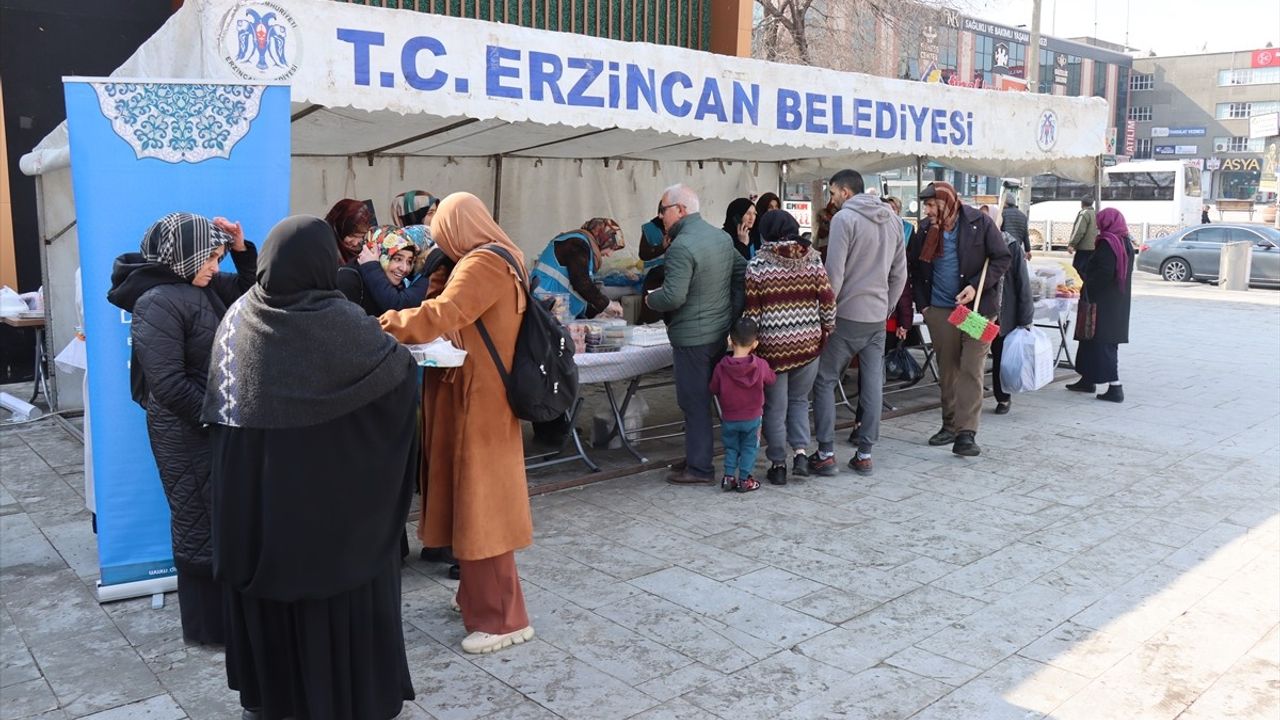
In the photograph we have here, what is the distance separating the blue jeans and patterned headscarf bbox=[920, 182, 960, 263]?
1803 mm

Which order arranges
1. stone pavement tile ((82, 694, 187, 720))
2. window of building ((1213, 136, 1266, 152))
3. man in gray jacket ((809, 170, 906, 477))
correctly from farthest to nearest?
1. window of building ((1213, 136, 1266, 152))
2. man in gray jacket ((809, 170, 906, 477))
3. stone pavement tile ((82, 694, 187, 720))

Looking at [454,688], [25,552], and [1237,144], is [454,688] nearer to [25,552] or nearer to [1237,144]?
[25,552]

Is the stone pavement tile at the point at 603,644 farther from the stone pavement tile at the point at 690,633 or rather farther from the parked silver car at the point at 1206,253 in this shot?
the parked silver car at the point at 1206,253

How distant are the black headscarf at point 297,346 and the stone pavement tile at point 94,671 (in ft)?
4.24

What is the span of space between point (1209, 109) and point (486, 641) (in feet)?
251

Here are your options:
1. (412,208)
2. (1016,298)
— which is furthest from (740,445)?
(1016,298)

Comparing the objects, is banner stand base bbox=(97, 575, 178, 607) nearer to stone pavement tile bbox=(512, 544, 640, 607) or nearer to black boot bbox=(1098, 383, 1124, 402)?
stone pavement tile bbox=(512, 544, 640, 607)

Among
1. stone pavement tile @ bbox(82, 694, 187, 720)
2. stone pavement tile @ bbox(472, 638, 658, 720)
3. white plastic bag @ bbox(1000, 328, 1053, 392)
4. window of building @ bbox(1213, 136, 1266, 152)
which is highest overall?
window of building @ bbox(1213, 136, 1266, 152)

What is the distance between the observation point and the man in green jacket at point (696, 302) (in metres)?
5.45

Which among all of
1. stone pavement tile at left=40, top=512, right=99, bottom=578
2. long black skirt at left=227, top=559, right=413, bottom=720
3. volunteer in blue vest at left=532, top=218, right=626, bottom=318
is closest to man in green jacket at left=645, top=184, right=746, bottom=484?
volunteer in blue vest at left=532, top=218, right=626, bottom=318

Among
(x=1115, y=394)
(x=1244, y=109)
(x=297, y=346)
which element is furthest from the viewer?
(x=1244, y=109)

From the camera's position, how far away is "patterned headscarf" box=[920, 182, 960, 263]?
20.7ft

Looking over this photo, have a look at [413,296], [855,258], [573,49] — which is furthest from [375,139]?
[855,258]

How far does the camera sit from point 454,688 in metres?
3.37
